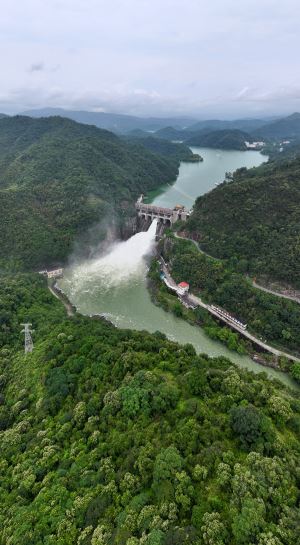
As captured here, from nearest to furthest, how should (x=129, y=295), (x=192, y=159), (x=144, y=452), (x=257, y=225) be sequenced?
(x=144, y=452) → (x=129, y=295) → (x=257, y=225) → (x=192, y=159)

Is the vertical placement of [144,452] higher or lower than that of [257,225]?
lower

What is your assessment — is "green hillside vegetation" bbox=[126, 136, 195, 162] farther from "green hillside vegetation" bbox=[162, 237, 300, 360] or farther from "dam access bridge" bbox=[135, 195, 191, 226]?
"green hillside vegetation" bbox=[162, 237, 300, 360]

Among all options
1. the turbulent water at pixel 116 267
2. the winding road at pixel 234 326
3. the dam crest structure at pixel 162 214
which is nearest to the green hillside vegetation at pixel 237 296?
the winding road at pixel 234 326

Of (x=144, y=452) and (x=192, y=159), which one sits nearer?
(x=144, y=452)

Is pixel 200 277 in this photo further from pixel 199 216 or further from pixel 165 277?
pixel 199 216

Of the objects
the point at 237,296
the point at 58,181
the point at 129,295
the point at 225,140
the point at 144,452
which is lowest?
the point at 129,295

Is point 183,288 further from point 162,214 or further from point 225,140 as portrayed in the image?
point 225,140

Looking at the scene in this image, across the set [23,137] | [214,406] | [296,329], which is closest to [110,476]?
[214,406]

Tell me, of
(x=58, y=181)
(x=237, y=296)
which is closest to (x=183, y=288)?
(x=237, y=296)
